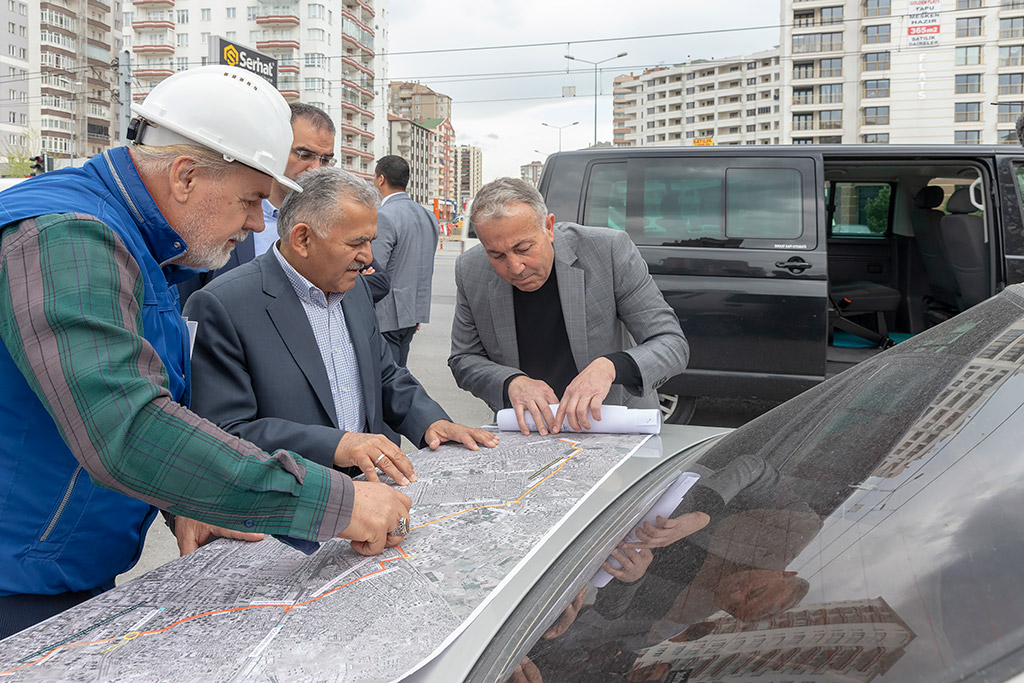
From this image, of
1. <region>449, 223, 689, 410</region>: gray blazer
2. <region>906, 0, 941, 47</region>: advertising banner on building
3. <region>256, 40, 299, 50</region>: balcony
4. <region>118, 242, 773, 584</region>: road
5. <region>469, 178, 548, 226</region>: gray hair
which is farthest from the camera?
<region>256, 40, 299, 50</region>: balcony

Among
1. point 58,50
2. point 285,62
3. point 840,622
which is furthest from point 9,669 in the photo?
point 58,50

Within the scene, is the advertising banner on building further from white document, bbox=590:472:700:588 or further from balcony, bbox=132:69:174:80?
balcony, bbox=132:69:174:80

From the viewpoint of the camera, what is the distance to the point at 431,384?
736 cm

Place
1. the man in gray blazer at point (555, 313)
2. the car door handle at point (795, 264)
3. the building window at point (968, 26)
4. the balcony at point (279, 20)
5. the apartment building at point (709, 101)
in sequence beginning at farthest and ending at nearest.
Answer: the apartment building at point (709, 101) < the building window at point (968, 26) < the balcony at point (279, 20) < the car door handle at point (795, 264) < the man in gray blazer at point (555, 313)

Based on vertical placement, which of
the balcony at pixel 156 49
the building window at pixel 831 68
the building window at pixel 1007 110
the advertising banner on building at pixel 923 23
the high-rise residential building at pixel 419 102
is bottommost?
the advertising banner on building at pixel 923 23

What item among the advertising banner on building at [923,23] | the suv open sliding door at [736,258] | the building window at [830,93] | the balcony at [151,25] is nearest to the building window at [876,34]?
the building window at [830,93]

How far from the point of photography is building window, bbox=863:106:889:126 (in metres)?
76.9

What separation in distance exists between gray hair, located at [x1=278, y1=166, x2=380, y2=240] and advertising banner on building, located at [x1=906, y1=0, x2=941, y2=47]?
4413 centimetres

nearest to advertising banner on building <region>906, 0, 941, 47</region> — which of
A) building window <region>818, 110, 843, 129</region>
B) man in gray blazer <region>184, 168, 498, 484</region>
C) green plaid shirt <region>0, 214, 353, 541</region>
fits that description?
man in gray blazer <region>184, 168, 498, 484</region>

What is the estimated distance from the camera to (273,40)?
75.0 metres

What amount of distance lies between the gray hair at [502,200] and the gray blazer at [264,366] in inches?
23.6

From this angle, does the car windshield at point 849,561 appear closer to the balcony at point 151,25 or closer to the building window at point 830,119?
the balcony at point 151,25

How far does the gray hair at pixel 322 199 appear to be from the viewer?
2203 millimetres

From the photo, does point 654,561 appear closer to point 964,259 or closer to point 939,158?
point 939,158
